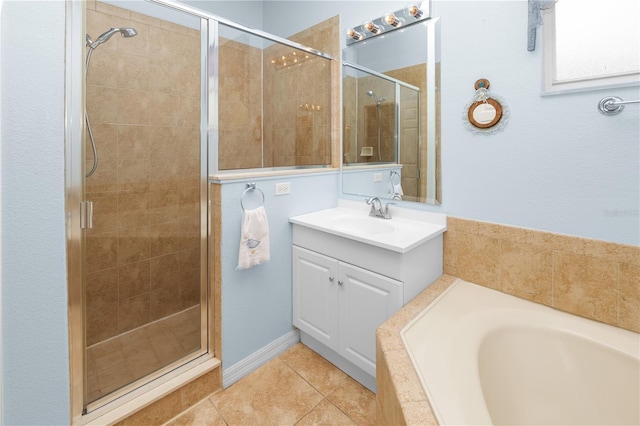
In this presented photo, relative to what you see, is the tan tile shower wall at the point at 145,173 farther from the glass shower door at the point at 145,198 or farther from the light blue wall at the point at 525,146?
the light blue wall at the point at 525,146

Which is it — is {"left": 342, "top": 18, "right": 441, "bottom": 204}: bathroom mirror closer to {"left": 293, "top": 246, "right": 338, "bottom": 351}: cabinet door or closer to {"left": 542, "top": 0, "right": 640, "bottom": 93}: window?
{"left": 542, "top": 0, "right": 640, "bottom": 93}: window

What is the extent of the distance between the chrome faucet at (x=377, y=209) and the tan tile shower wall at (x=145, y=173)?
1.06 meters

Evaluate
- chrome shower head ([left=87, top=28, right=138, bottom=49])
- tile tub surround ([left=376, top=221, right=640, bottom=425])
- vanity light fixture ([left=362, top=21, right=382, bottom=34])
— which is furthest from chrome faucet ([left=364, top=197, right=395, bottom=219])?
chrome shower head ([left=87, top=28, right=138, bottom=49])

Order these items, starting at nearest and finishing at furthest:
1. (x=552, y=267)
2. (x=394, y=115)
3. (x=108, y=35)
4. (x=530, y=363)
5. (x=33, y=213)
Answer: (x=33, y=213) → (x=530, y=363) → (x=552, y=267) → (x=108, y=35) → (x=394, y=115)

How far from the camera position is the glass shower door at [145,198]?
154 cm

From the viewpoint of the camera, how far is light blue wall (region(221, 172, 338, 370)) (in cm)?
169

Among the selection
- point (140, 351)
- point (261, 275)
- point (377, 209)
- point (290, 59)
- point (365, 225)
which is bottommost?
point (140, 351)

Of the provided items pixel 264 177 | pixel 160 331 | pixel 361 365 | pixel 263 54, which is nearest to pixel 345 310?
pixel 361 365

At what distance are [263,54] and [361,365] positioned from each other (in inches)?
84.0

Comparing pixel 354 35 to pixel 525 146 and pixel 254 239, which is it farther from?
pixel 254 239

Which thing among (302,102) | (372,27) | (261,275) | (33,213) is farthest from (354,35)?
(33,213)

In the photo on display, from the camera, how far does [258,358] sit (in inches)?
74.4

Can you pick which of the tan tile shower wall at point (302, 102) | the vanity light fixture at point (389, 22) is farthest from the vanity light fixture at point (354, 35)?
the tan tile shower wall at point (302, 102)

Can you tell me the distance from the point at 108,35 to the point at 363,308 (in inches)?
75.4
